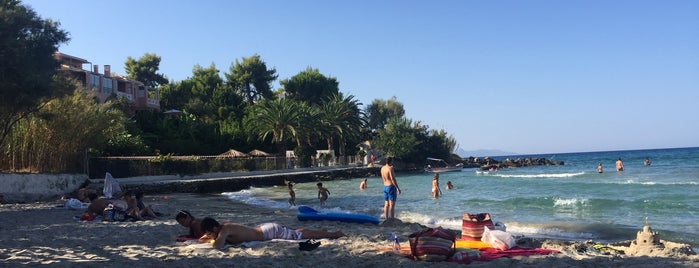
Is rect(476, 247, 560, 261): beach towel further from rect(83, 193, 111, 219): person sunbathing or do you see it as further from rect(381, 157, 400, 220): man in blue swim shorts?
rect(83, 193, 111, 219): person sunbathing

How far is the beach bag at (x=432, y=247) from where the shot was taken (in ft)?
23.8

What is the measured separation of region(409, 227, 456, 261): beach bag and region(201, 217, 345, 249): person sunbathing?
235 centimetres

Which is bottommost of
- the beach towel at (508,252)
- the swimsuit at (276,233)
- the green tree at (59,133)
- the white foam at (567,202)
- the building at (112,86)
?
the white foam at (567,202)

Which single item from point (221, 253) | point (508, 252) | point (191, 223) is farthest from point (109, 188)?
point (508, 252)

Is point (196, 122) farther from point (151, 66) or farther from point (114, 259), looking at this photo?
point (114, 259)

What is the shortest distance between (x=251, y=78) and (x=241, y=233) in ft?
208

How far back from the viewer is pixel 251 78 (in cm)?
6981

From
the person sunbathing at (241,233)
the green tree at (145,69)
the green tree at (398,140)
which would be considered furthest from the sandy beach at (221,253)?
the green tree at (145,69)

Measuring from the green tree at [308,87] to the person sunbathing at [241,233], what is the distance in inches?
2415

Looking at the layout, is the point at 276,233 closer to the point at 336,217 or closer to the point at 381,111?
the point at 336,217

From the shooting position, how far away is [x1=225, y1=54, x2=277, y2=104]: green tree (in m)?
69.6

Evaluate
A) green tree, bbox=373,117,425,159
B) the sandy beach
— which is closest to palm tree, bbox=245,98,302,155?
green tree, bbox=373,117,425,159

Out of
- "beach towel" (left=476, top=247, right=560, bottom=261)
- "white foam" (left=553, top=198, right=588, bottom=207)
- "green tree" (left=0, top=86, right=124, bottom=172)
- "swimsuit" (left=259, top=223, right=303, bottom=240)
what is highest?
"green tree" (left=0, top=86, right=124, bottom=172)

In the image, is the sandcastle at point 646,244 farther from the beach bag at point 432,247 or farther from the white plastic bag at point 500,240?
the beach bag at point 432,247
